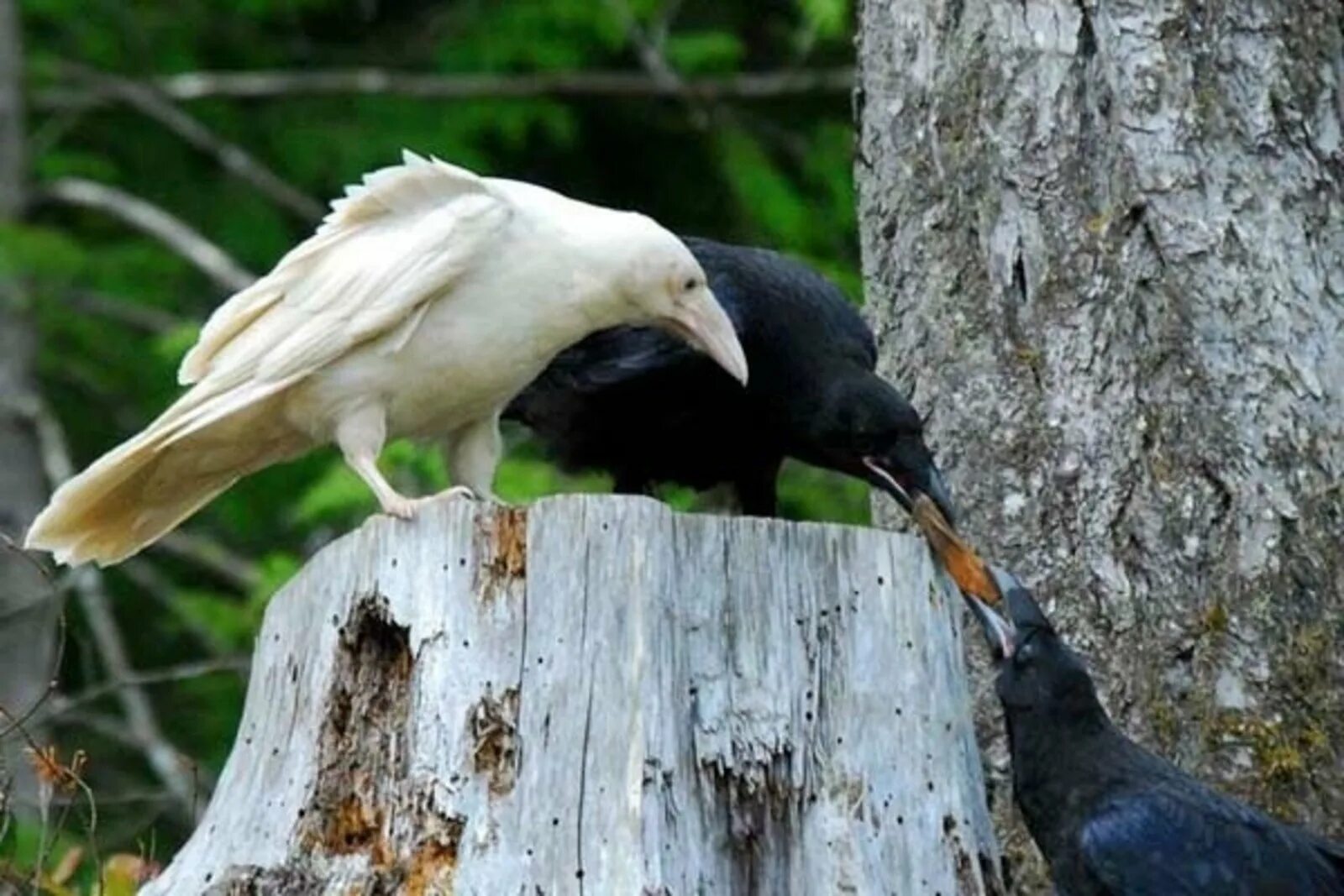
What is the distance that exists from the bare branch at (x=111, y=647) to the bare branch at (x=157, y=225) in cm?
84

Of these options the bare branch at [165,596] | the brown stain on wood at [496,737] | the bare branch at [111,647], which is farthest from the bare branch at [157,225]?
the brown stain on wood at [496,737]

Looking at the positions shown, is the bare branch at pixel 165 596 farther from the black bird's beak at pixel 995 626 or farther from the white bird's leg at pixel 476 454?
the black bird's beak at pixel 995 626

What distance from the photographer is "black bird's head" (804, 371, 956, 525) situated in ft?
24.1

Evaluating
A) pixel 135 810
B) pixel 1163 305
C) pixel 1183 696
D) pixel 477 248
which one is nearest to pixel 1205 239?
pixel 1163 305

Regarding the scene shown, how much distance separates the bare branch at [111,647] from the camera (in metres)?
11.9

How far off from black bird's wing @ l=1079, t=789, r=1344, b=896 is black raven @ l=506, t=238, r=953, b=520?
1.22 m

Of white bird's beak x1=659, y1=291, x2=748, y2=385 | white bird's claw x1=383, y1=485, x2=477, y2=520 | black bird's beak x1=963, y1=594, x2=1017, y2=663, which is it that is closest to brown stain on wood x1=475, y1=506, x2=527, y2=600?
white bird's claw x1=383, y1=485, x2=477, y2=520

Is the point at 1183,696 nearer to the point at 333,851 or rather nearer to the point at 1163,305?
the point at 1163,305

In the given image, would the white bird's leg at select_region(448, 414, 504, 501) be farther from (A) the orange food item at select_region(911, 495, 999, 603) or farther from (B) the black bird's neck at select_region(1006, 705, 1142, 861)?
(B) the black bird's neck at select_region(1006, 705, 1142, 861)

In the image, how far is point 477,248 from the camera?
265 inches

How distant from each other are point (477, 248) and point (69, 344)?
788 cm

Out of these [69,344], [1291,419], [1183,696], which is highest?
[1291,419]

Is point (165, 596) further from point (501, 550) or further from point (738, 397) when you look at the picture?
point (501, 550)

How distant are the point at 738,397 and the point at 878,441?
588mm
